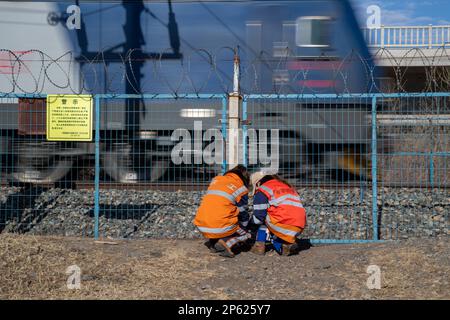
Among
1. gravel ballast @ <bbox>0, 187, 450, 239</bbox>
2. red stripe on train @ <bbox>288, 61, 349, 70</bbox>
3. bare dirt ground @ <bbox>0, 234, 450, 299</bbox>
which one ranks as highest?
red stripe on train @ <bbox>288, 61, 349, 70</bbox>

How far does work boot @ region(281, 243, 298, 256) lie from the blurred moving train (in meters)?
3.89

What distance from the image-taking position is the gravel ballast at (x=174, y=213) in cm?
827

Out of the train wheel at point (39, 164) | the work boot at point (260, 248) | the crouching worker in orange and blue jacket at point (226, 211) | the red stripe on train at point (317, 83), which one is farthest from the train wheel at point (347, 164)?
the train wheel at point (39, 164)

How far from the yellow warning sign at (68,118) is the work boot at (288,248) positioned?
2.96 meters

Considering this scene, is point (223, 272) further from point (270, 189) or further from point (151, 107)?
point (151, 107)

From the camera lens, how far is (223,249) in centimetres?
673

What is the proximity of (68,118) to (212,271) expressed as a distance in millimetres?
3005

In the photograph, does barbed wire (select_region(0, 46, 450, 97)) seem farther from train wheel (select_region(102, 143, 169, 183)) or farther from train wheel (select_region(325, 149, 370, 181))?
train wheel (select_region(325, 149, 370, 181))

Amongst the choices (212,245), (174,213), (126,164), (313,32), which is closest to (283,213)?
(212,245)

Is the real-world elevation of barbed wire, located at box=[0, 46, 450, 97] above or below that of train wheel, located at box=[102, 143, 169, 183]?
above

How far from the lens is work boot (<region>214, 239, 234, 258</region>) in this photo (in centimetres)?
668

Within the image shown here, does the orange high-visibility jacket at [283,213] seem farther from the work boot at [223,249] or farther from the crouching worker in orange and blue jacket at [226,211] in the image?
the work boot at [223,249]

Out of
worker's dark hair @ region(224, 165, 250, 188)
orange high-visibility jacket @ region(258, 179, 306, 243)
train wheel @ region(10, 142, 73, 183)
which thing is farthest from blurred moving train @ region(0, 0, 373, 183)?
orange high-visibility jacket @ region(258, 179, 306, 243)

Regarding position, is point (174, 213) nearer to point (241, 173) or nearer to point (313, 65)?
point (241, 173)
